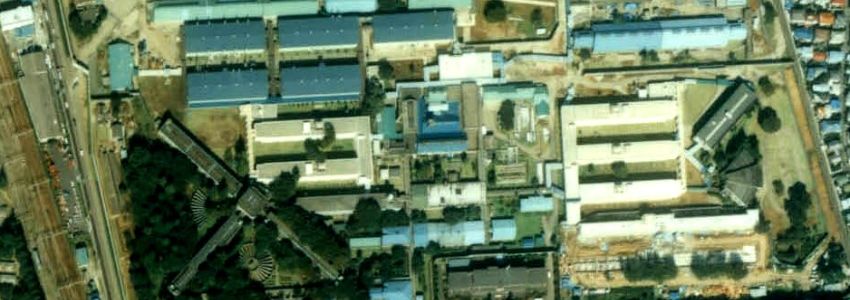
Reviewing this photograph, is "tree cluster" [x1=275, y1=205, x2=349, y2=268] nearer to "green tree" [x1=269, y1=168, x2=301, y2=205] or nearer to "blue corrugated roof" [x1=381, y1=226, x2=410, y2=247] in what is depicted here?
"green tree" [x1=269, y1=168, x2=301, y2=205]

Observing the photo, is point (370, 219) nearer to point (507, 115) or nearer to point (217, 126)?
point (507, 115)

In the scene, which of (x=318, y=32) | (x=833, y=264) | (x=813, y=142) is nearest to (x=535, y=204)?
(x=318, y=32)

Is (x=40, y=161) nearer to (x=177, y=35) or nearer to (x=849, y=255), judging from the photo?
(x=177, y=35)

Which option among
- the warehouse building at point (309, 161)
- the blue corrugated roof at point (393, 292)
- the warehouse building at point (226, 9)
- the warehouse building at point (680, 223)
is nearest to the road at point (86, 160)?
the warehouse building at point (226, 9)

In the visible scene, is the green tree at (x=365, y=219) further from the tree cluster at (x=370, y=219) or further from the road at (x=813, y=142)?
the road at (x=813, y=142)

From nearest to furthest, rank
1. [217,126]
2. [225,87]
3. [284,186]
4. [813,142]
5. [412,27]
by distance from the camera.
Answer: [284,186], [225,87], [412,27], [217,126], [813,142]

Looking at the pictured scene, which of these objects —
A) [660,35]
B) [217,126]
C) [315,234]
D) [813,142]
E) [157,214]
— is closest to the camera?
[157,214]

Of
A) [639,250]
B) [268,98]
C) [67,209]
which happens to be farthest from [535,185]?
[67,209]
